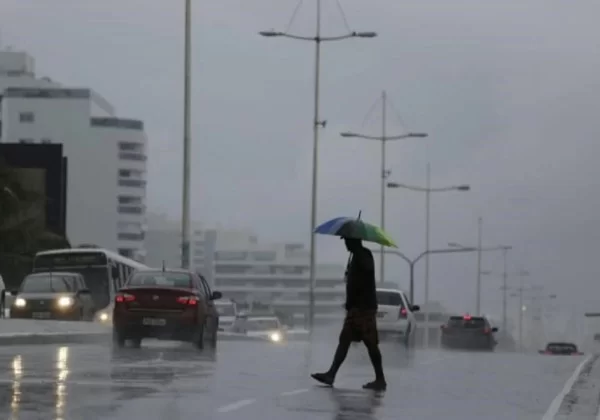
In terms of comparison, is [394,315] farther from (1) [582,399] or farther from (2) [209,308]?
(1) [582,399]

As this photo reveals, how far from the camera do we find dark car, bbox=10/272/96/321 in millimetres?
46188

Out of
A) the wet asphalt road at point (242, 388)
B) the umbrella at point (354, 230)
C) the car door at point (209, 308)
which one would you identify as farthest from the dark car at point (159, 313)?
the umbrella at point (354, 230)

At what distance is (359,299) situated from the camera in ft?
63.4

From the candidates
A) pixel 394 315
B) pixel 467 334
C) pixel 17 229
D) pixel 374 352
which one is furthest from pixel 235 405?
pixel 17 229

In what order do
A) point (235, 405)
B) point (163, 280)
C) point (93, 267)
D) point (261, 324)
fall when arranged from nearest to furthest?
point (235, 405), point (163, 280), point (93, 267), point (261, 324)

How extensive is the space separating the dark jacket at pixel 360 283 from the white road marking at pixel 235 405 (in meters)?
3.15

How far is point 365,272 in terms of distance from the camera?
19312mm

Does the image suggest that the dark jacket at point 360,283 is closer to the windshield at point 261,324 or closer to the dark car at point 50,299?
the dark car at point 50,299

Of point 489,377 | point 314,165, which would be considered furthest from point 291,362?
point 314,165

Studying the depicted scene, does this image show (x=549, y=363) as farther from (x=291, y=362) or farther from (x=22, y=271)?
(x=22, y=271)

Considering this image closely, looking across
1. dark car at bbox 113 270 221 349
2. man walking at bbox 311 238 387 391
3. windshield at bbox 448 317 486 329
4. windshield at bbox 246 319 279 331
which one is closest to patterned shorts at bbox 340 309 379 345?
man walking at bbox 311 238 387 391

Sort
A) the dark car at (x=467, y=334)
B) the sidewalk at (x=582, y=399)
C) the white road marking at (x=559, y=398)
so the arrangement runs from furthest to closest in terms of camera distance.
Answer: the dark car at (x=467, y=334)
the sidewalk at (x=582, y=399)
the white road marking at (x=559, y=398)

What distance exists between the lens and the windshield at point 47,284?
47.1 m

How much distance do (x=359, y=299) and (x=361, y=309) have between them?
0.13 meters
